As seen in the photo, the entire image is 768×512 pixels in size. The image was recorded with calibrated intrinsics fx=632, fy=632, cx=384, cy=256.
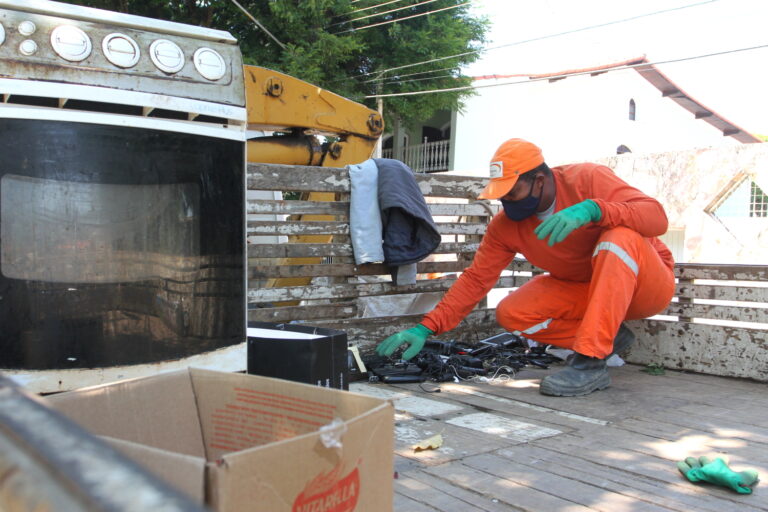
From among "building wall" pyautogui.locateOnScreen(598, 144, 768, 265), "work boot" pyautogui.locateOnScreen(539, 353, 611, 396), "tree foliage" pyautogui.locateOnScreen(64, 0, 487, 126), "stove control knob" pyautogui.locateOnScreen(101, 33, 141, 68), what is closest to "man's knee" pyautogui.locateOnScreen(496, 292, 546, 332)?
"work boot" pyautogui.locateOnScreen(539, 353, 611, 396)

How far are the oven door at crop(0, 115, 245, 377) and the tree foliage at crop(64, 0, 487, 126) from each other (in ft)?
31.7

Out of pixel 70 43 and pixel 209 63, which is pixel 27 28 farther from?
pixel 209 63

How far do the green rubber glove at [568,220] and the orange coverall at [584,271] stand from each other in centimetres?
6

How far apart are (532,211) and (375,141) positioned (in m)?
1.72

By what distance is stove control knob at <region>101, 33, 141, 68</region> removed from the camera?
1857mm

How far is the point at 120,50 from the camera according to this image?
6.14ft

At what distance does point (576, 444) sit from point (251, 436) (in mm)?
1642

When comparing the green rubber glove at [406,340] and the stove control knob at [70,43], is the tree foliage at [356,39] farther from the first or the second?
the stove control knob at [70,43]

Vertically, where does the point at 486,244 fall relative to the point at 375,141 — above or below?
below

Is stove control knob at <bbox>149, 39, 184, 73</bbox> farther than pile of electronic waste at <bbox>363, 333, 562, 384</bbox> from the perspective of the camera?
No

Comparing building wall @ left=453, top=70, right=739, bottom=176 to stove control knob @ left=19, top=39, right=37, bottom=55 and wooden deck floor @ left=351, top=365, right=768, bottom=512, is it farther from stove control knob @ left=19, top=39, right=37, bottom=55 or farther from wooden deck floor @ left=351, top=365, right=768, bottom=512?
stove control knob @ left=19, top=39, right=37, bottom=55

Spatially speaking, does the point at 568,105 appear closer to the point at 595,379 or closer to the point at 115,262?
the point at 595,379

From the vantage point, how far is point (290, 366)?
2498mm

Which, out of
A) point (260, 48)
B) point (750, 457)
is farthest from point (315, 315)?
point (260, 48)
